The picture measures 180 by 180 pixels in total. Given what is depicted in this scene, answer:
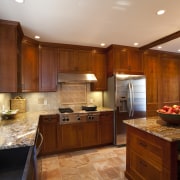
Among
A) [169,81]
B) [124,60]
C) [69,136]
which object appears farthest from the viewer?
[169,81]

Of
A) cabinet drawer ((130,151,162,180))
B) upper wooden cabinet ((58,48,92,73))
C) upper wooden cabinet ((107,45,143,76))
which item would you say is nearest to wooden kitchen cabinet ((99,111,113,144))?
upper wooden cabinet ((107,45,143,76))

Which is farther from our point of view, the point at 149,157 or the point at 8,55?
the point at 8,55

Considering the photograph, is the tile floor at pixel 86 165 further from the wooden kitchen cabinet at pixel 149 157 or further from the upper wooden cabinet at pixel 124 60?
the upper wooden cabinet at pixel 124 60

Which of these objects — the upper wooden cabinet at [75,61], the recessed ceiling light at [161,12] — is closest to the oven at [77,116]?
the upper wooden cabinet at [75,61]

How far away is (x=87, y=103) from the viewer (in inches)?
167

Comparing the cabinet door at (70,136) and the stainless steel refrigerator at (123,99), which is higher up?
the stainless steel refrigerator at (123,99)

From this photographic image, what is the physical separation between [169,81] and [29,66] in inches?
159

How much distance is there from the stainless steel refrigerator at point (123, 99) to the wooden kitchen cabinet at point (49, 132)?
1.49 m

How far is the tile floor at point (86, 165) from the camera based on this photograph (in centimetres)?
252

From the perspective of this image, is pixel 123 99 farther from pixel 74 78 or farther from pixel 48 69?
pixel 48 69

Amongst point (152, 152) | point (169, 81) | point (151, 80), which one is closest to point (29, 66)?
point (152, 152)

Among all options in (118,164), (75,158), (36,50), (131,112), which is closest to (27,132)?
(75,158)

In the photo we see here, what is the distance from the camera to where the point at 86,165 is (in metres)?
2.88

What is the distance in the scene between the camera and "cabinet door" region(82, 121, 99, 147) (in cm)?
358
